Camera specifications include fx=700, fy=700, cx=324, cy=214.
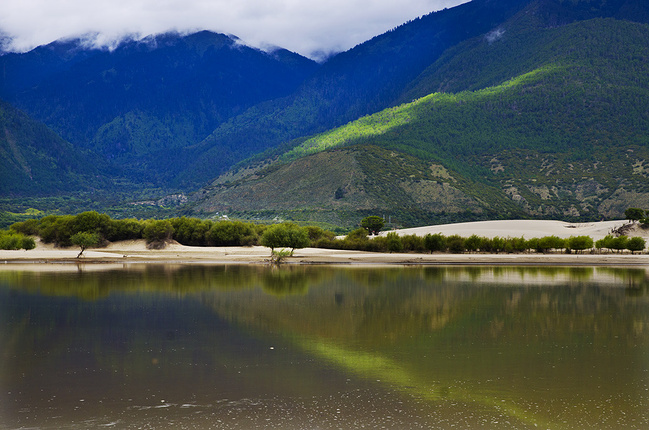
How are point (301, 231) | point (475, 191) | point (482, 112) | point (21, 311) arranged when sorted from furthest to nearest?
point (482, 112)
point (475, 191)
point (301, 231)
point (21, 311)

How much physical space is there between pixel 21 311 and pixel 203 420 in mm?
20632

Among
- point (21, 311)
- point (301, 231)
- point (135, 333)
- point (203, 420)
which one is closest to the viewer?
point (203, 420)

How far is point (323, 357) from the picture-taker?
925 inches

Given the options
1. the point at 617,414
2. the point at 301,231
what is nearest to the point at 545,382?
the point at 617,414

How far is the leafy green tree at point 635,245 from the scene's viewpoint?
249 ft

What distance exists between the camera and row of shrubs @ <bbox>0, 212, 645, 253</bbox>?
76.9m

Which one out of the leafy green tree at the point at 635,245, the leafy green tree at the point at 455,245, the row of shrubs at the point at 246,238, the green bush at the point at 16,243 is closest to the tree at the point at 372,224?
the row of shrubs at the point at 246,238

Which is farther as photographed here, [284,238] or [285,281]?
[284,238]

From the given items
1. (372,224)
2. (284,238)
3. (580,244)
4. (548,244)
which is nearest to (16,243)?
(284,238)

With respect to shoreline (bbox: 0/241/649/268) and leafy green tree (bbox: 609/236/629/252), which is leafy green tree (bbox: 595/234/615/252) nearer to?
leafy green tree (bbox: 609/236/629/252)

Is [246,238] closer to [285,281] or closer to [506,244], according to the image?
[506,244]

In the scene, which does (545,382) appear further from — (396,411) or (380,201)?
(380,201)

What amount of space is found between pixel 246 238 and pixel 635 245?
145ft

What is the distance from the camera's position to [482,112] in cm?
19462
